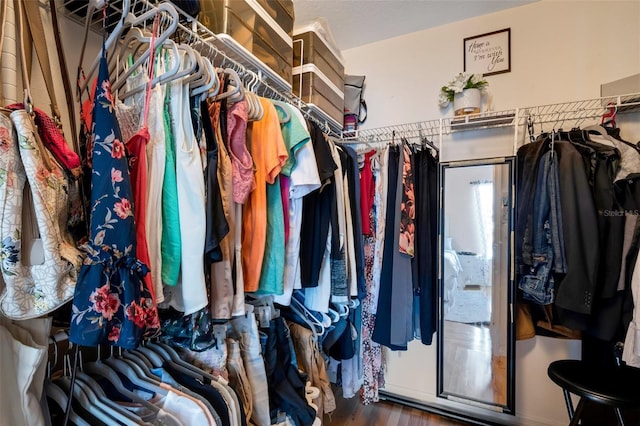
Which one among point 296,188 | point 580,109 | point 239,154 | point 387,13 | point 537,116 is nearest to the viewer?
point 239,154

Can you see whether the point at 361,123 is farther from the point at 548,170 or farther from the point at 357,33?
the point at 548,170

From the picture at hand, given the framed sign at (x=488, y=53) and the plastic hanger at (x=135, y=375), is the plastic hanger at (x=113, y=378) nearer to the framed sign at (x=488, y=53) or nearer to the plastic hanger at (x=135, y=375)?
the plastic hanger at (x=135, y=375)

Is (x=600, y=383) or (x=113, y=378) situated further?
(x=600, y=383)

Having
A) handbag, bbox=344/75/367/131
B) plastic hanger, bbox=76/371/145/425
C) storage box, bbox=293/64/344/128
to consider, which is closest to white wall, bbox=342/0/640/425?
handbag, bbox=344/75/367/131

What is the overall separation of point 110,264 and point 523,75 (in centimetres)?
223

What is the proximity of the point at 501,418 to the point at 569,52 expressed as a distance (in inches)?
86.3

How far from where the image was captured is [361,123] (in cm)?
220

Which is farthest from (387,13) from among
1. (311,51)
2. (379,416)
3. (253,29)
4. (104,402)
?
(379,416)

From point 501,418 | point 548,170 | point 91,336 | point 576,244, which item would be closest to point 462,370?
→ point 501,418

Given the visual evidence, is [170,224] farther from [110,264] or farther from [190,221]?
[110,264]

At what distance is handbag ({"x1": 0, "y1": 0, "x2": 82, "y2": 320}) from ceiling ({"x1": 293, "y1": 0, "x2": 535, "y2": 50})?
1613mm

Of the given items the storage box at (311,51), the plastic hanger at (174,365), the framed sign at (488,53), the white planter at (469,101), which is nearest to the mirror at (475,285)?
the white planter at (469,101)

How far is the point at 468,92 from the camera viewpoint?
1.69 meters

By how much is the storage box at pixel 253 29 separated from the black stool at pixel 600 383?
1.81m
